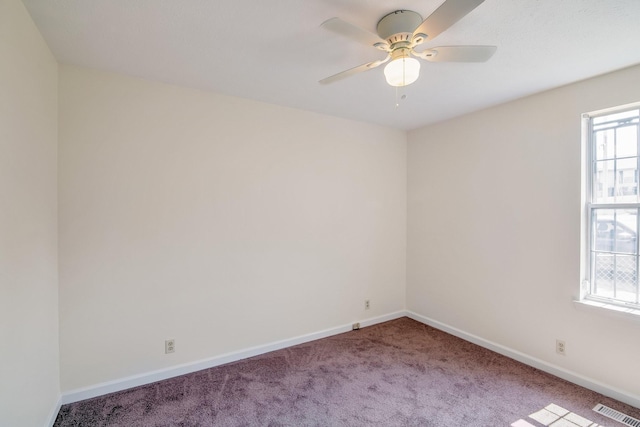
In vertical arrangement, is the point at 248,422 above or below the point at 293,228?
below

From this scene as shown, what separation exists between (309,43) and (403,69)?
2.19 ft

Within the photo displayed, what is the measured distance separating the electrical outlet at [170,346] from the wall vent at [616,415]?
3251 mm

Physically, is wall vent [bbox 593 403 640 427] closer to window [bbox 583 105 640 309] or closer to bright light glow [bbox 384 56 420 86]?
window [bbox 583 105 640 309]

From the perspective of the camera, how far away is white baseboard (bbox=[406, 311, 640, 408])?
2.26m

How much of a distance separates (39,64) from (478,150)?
12.1 feet

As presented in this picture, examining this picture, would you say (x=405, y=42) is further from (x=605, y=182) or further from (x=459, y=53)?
(x=605, y=182)

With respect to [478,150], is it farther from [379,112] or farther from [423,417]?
[423,417]

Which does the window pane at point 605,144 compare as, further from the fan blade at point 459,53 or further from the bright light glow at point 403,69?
the bright light glow at point 403,69

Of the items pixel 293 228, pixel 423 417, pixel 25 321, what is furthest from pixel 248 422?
pixel 293 228

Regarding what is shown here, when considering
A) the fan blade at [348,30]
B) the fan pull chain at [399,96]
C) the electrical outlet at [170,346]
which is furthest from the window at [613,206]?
the electrical outlet at [170,346]

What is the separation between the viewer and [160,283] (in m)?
2.56

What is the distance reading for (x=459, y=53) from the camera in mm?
1643

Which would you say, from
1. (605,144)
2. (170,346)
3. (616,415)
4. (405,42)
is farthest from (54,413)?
(605,144)

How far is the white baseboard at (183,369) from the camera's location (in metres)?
2.28
